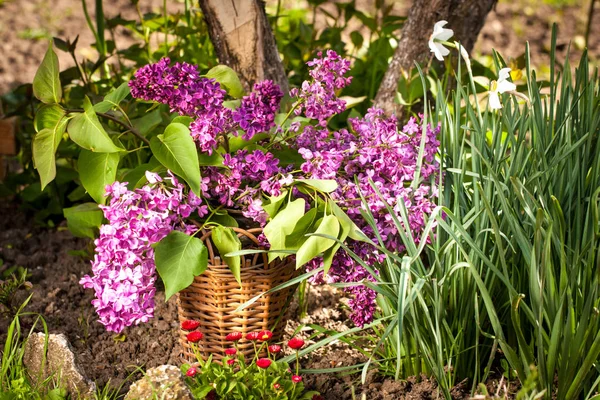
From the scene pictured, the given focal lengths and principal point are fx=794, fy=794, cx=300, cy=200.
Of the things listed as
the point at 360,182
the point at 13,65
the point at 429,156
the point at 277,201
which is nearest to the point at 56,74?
the point at 277,201

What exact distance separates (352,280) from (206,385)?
1.53 ft

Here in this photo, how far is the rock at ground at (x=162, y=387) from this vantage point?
5.61 feet

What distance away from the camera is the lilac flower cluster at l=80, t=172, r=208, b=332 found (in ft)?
6.04

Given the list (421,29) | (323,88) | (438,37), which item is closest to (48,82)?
(323,88)

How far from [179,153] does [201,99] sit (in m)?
0.15

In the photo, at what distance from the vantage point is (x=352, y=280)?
Answer: 204 centimetres

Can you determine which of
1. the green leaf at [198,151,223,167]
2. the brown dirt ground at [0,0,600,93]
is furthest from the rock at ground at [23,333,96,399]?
the brown dirt ground at [0,0,600,93]

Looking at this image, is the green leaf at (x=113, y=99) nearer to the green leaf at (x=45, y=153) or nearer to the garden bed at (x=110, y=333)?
the green leaf at (x=45, y=153)

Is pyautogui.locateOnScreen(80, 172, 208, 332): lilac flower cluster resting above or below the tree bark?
below

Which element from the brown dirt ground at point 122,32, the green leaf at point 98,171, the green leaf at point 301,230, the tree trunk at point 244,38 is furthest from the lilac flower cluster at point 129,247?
the brown dirt ground at point 122,32

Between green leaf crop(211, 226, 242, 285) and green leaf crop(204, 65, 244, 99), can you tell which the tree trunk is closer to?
green leaf crop(204, 65, 244, 99)

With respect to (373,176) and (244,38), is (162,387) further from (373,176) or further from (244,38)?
(244,38)

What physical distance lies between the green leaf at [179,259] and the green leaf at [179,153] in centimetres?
14

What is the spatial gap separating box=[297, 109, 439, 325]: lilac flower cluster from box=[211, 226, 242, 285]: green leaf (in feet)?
0.69
